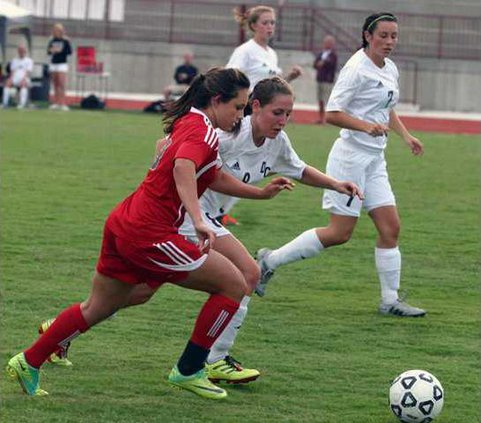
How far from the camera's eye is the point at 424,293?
10.1 metres

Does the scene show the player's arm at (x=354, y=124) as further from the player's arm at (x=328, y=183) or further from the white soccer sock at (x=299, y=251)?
the player's arm at (x=328, y=183)

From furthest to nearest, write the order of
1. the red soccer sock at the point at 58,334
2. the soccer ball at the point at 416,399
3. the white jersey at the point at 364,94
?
the white jersey at the point at 364,94 < the red soccer sock at the point at 58,334 < the soccer ball at the point at 416,399

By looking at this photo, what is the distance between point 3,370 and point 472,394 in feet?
8.20

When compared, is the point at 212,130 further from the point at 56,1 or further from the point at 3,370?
the point at 56,1

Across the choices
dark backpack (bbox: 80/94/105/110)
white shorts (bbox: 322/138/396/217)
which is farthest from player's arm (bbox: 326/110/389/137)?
dark backpack (bbox: 80/94/105/110)

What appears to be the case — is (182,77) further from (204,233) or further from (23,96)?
(204,233)

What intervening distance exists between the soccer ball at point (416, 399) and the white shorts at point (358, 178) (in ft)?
9.08

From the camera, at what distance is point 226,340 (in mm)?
7270

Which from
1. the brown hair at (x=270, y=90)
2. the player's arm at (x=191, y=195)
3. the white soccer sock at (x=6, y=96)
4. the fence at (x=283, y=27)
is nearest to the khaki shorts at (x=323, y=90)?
the fence at (x=283, y=27)

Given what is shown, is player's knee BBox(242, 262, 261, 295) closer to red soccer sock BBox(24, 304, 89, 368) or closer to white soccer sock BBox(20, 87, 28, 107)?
red soccer sock BBox(24, 304, 89, 368)

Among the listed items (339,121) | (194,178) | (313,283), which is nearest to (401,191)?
(313,283)

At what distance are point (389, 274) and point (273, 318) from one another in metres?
0.91

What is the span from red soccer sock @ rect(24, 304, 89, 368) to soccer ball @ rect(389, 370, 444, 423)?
1.58 metres

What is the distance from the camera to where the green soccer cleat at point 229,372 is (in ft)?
23.5
